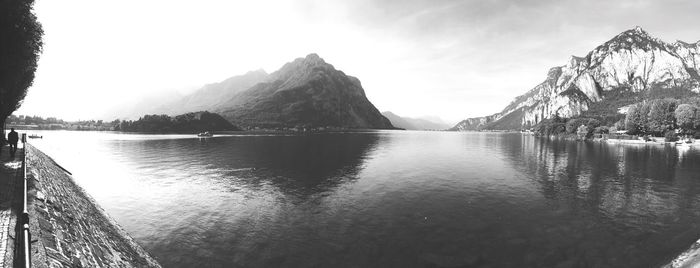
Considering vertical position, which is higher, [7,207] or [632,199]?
[7,207]

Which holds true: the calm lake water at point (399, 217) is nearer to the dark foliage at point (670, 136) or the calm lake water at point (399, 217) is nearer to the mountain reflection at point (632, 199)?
the mountain reflection at point (632, 199)

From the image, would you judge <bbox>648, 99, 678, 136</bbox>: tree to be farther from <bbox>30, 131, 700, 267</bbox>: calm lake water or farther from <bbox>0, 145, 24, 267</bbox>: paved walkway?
<bbox>0, 145, 24, 267</bbox>: paved walkway

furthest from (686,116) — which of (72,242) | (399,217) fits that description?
(72,242)

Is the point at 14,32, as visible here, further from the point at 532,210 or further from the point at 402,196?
the point at 532,210

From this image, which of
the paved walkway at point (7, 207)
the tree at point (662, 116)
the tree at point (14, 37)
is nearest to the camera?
the paved walkway at point (7, 207)

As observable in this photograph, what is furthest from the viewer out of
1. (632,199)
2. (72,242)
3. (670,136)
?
(670,136)

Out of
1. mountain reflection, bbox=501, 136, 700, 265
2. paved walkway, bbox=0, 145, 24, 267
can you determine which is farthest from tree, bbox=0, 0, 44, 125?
mountain reflection, bbox=501, 136, 700, 265

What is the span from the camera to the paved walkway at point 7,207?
13025 millimetres

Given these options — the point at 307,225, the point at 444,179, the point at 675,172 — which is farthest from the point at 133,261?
the point at 675,172

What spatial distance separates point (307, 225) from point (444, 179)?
121 feet

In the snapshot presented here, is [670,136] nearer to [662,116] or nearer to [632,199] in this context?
[662,116]

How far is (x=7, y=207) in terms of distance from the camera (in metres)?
18.4

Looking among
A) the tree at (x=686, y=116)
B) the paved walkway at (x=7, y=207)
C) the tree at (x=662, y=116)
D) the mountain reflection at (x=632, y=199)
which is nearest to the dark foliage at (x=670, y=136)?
the tree at (x=686, y=116)

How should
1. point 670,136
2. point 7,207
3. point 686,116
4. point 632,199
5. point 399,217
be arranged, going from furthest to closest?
point 670,136, point 686,116, point 632,199, point 399,217, point 7,207
